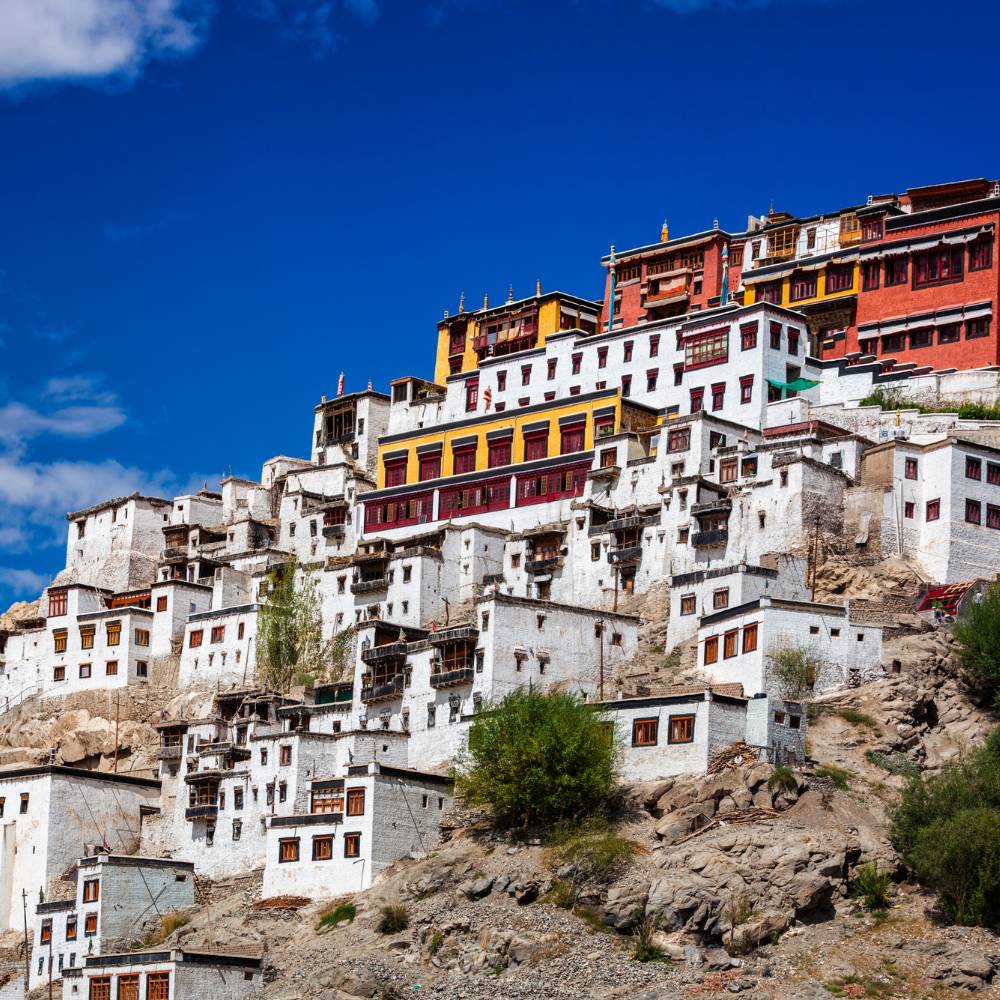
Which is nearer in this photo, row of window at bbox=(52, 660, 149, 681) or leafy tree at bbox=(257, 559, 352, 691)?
→ leafy tree at bbox=(257, 559, 352, 691)

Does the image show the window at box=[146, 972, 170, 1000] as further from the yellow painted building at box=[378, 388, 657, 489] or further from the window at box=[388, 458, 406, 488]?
the window at box=[388, 458, 406, 488]

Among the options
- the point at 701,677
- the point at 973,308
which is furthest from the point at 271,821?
the point at 973,308

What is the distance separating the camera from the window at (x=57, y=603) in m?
93.9

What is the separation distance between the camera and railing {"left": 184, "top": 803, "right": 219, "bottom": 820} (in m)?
76.0

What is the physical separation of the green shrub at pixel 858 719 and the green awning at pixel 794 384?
26.2 meters

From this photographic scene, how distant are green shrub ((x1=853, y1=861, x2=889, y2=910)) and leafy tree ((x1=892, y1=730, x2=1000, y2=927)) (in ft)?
3.28

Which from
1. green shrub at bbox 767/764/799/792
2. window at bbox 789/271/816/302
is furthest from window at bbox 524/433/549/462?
green shrub at bbox 767/764/799/792

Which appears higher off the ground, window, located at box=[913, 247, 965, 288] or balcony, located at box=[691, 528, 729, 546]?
window, located at box=[913, 247, 965, 288]

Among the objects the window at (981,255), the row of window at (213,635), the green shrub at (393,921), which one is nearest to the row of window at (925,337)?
the window at (981,255)

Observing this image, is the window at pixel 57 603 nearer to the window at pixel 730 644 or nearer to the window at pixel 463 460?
the window at pixel 463 460

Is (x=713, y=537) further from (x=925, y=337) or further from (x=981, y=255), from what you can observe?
(x=981, y=255)

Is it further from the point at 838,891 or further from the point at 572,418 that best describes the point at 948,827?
the point at 572,418

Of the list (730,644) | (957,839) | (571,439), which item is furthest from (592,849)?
(571,439)

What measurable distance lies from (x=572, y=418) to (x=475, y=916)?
34543 mm
